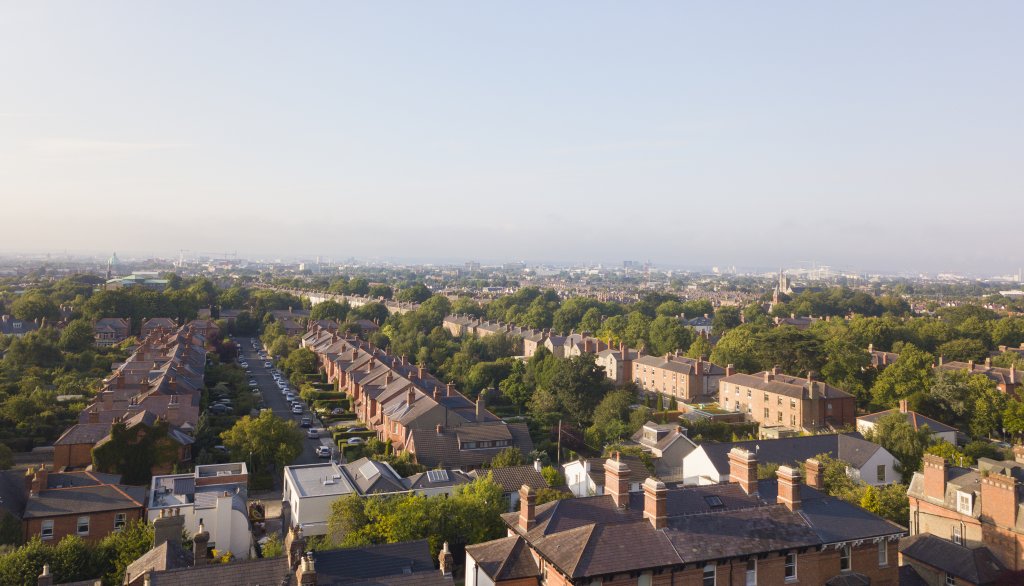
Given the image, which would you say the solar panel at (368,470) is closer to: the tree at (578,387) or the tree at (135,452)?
the tree at (135,452)

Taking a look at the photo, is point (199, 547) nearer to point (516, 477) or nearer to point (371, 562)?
point (371, 562)

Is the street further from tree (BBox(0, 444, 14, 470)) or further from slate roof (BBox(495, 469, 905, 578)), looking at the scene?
slate roof (BBox(495, 469, 905, 578))

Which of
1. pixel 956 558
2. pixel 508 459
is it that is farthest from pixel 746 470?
pixel 508 459

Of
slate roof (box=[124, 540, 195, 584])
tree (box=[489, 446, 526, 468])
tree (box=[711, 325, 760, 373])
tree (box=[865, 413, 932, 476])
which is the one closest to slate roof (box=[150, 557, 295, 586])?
slate roof (box=[124, 540, 195, 584])

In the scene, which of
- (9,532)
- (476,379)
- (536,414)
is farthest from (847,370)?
(9,532)

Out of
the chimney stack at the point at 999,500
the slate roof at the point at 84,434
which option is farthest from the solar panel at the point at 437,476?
the chimney stack at the point at 999,500

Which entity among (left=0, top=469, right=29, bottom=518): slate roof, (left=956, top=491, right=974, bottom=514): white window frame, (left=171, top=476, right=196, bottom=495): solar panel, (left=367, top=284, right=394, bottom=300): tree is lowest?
(left=367, top=284, right=394, bottom=300): tree
